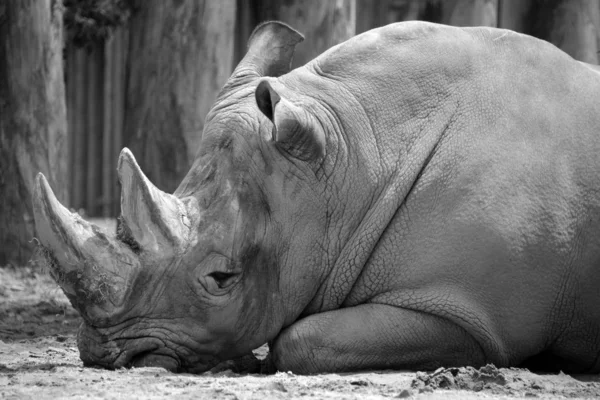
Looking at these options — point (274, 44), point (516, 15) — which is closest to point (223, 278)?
point (274, 44)

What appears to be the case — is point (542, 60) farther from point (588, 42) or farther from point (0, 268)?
point (588, 42)

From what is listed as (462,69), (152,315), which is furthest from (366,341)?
(462,69)

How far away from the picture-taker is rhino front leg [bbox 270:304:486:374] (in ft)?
16.4

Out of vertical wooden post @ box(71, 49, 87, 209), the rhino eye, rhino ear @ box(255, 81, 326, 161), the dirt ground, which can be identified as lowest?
vertical wooden post @ box(71, 49, 87, 209)

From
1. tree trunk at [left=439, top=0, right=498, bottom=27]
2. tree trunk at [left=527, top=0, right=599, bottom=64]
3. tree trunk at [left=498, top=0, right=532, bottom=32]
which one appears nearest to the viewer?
tree trunk at [left=439, top=0, right=498, bottom=27]

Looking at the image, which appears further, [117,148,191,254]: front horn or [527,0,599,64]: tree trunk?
[527,0,599,64]: tree trunk

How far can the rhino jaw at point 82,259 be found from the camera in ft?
15.9

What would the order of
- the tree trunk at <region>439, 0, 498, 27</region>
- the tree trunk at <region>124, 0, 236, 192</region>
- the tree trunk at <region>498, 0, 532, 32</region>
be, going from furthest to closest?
the tree trunk at <region>498, 0, 532, 32</region>
the tree trunk at <region>439, 0, 498, 27</region>
the tree trunk at <region>124, 0, 236, 192</region>

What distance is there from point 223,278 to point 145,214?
1.45ft

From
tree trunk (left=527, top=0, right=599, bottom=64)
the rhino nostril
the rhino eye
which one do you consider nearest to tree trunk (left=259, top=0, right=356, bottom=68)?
tree trunk (left=527, top=0, right=599, bottom=64)

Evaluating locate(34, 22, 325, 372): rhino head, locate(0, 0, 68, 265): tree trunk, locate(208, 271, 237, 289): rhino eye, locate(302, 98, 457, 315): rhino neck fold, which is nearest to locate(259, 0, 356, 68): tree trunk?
locate(0, 0, 68, 265): tree trunk

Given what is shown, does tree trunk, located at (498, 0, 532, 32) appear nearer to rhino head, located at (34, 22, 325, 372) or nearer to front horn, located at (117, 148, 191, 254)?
rhino head, located at (34, 22, 325, 372)

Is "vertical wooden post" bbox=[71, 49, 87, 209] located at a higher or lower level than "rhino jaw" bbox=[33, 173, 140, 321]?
lower

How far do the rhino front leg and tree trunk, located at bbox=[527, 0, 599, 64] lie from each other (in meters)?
6.38
